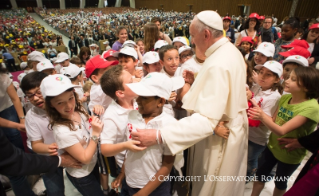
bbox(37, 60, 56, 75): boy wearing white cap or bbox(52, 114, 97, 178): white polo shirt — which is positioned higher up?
bbox(37, 60, 56, 75): boy wearing white cap

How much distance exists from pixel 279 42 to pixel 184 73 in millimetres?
3119

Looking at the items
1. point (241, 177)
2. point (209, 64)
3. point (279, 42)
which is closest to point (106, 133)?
point (209, 64)

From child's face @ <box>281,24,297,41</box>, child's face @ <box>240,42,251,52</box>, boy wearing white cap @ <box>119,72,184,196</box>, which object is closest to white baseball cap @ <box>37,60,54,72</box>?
boy wearing white cap @ <box>119,72,184,196</box>

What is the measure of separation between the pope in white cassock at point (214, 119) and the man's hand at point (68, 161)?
28.0 inches

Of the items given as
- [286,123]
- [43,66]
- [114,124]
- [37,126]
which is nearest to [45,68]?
[43,66]

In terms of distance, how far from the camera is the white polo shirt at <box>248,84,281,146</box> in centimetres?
188

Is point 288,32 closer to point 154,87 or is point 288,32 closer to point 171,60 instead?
point 171,60

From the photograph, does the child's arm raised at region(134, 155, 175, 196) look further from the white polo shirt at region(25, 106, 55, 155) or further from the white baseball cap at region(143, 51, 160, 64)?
the white baseball cap at region(143, 51, 160, 64)

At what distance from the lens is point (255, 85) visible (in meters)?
2.32

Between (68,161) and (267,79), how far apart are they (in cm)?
224

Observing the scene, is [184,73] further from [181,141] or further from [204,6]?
[204,6]

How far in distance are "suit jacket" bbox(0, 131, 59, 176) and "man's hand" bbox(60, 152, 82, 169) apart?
0.68 feet

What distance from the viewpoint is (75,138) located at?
142 cm

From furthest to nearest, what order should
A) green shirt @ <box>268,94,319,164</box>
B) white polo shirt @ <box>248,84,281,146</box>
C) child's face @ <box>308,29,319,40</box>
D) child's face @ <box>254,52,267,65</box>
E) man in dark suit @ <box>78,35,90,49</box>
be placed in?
man in dark suit @ <box>78,35,90,49</box>, child's face @ <box>308,29,319,40</box>, child's face @ <box>254,52,267,65</box>, white polo shirt @ <box>248,84,281,146</box>, green shirt @ <box>268,94,319,164</box>
